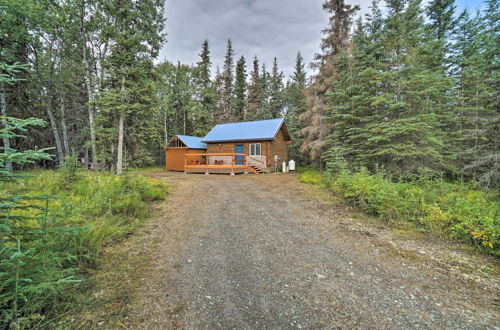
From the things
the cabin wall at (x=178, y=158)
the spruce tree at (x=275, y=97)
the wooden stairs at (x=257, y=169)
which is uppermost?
the spruce tree at (x=275, y=97)

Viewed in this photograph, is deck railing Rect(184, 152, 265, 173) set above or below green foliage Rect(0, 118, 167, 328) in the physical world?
above

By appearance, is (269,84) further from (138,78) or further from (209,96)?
(138,78)

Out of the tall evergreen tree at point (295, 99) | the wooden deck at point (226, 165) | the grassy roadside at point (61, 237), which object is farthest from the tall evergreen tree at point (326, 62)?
the grassy roadside at point (61, 237)

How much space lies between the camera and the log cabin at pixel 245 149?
15.4 meters

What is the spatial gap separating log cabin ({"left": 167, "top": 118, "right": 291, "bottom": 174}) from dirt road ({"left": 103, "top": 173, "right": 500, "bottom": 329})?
417 inches

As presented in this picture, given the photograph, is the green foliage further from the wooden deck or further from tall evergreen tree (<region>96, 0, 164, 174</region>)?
the wooden deck

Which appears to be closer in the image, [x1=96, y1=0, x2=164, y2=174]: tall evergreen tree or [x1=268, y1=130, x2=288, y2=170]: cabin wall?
[x1=96, y1=0, x2=164, y2=174]: tall evergreen tree

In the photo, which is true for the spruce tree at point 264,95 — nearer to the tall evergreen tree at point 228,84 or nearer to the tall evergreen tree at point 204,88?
the tall evergreen tree at point 228,84

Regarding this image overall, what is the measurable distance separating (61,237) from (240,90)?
30711 millimetres

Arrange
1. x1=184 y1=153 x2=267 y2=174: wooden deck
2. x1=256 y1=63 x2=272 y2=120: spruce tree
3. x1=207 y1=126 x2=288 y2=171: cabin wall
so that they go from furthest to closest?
1. x1=256 y1=63 x2=272 y2=120: spruce tree
2. x1=207 y1=126 x2=288 y2=171: cabin wall
3. x1=184 y1=153 x2=267 y2=174: wooden deck

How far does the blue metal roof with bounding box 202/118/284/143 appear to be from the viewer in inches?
648

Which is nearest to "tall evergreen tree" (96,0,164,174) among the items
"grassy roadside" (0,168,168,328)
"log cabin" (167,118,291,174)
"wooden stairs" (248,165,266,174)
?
"grassy roadside" (0,168,168,328)

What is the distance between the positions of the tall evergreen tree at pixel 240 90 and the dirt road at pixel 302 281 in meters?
28.3

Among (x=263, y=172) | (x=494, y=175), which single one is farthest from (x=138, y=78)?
(x=494, y=175)
